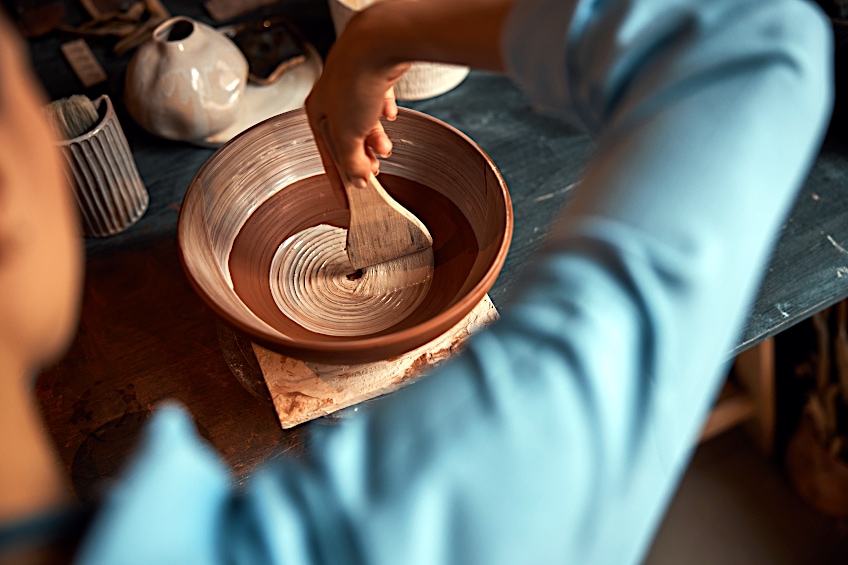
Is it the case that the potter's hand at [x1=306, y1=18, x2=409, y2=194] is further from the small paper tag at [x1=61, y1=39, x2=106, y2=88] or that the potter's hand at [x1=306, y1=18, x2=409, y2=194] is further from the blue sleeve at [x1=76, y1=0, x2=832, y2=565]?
the small paper tag at [x1=61, y1=39, x2=106, y2=88]

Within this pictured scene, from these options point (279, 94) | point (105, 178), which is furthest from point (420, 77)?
point (105, 178)

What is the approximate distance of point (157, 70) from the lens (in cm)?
101

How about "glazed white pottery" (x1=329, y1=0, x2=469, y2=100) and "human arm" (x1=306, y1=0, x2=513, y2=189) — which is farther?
"glazed white pottery" (x1=329, y1=0, x2=469, y2=100)

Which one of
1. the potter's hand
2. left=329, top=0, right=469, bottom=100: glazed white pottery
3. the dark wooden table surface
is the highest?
the potter's hand

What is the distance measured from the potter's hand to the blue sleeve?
9.1 inches

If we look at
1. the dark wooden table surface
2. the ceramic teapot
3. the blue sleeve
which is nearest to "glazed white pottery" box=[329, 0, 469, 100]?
the dark wooden table surface

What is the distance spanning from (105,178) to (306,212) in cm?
26

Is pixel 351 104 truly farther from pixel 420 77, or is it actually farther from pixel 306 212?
pixel 420 77

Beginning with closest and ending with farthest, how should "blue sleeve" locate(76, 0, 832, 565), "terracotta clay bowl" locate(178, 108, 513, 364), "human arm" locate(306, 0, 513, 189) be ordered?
"blue sleeve" locate(76, 0, 832, 565)
"human arm" locate(306, 0, 513, 189)
"terracotta clay bowl" locate(178, 108, 513, 364)

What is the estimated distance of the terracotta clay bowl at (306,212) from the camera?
736 mm

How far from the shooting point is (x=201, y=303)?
89 centimetres

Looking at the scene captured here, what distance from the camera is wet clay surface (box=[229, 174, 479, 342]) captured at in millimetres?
805

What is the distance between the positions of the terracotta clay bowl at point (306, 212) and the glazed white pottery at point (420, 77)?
0.25 metres

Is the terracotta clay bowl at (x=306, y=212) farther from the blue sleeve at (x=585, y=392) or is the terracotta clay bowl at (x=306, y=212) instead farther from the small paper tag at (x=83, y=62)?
the small paper tag at (x=83, y=62)
